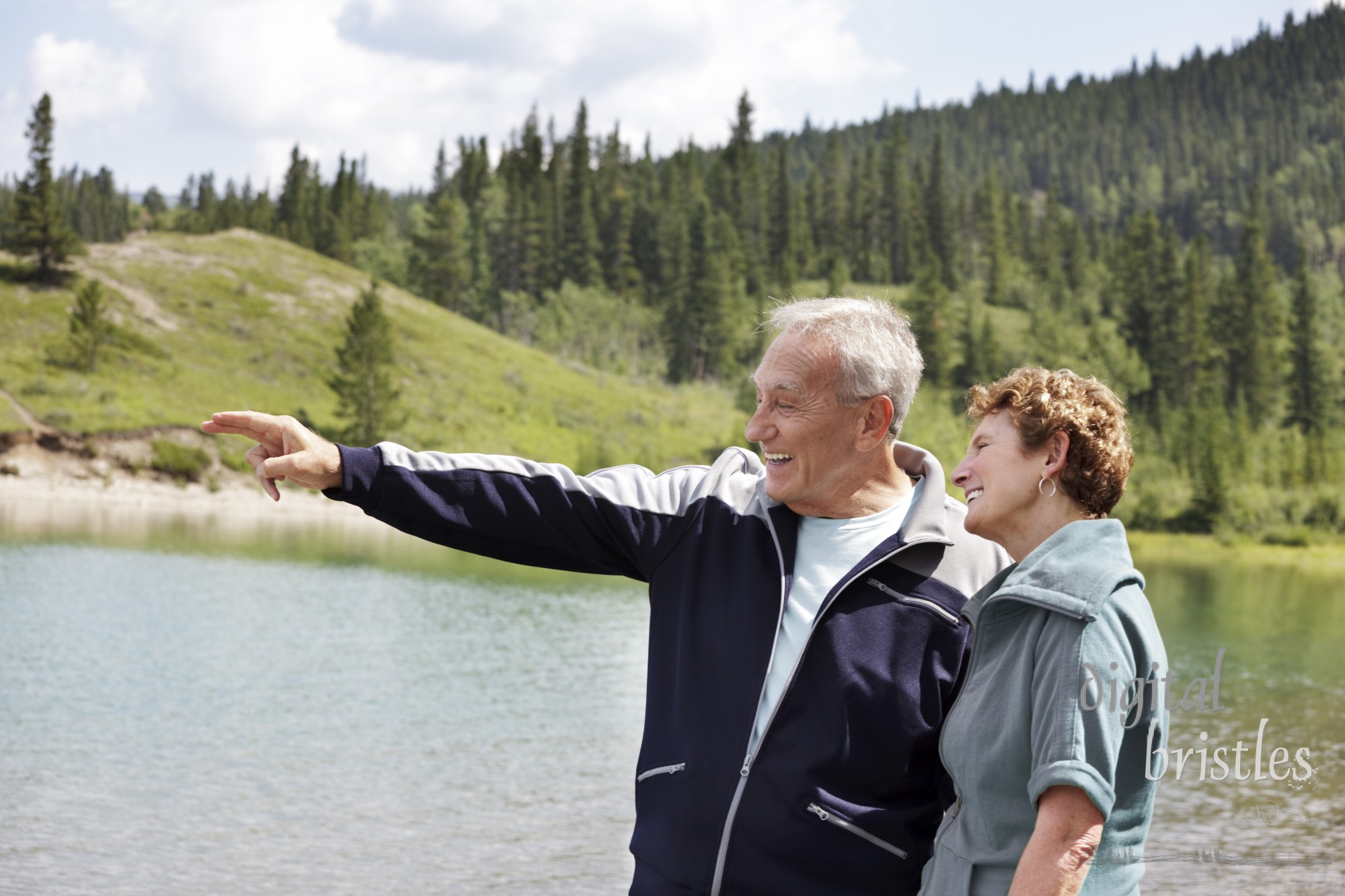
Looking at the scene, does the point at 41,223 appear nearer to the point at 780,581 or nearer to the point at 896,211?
the point at 780,581

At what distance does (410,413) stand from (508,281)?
4796 centimetres

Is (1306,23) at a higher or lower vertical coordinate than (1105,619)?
higher

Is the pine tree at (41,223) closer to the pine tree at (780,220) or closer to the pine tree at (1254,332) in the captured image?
the pine tree at (780,220)

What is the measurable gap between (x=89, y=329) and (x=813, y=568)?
5223cm

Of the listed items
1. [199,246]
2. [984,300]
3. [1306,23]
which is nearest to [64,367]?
[199,246]

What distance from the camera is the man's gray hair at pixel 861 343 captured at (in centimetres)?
298

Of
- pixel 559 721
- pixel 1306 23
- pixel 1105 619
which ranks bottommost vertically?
pixel 559 721

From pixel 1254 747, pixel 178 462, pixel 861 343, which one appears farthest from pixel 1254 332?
pixel 861 343

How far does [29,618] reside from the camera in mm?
18531

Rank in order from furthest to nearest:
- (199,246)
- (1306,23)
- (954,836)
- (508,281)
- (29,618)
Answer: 1. (1306,23)
2. (508,281)
3. (199,246)
4. (29,618)
5. (954,836)

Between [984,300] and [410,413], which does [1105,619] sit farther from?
[984,300]

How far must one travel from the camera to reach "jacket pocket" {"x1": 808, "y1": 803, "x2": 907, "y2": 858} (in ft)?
8.69

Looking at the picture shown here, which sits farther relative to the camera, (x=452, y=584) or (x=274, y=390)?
(x=274, y=390)

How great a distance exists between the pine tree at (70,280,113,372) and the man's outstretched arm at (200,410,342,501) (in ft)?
167
